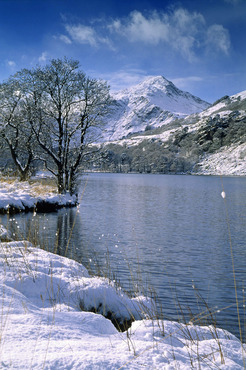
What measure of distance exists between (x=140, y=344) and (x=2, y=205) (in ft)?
55.6

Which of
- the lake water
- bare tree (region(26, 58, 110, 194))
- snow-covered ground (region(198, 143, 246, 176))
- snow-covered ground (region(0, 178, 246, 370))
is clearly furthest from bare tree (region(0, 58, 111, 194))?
→ snow-covered ground (region(198, 143, 246, 176))

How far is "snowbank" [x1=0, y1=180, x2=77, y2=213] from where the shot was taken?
1874 cm

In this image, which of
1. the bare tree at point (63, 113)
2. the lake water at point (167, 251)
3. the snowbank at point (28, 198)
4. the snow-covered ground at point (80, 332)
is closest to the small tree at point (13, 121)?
the bare tree at point (63, 113)

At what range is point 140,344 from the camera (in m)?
3.17

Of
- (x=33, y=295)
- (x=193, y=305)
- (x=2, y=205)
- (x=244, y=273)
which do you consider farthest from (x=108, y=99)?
(x=33, y=295)

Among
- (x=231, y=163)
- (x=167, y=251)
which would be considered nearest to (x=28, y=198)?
(x=167, y=251)

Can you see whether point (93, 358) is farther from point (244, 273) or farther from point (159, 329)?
point (244, 273)

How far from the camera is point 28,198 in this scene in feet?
65.8

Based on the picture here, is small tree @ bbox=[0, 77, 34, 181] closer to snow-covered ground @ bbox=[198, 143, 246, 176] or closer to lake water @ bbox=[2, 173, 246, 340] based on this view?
lake water @ bbox=[2, 173, 246, 340]

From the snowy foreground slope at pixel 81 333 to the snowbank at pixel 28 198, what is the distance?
13.8 meters

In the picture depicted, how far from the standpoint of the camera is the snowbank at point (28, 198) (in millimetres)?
18744

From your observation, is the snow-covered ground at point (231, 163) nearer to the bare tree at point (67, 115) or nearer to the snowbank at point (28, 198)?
the bare tree at point (67, 115)

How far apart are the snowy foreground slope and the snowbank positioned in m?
13.8

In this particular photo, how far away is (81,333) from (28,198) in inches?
706
